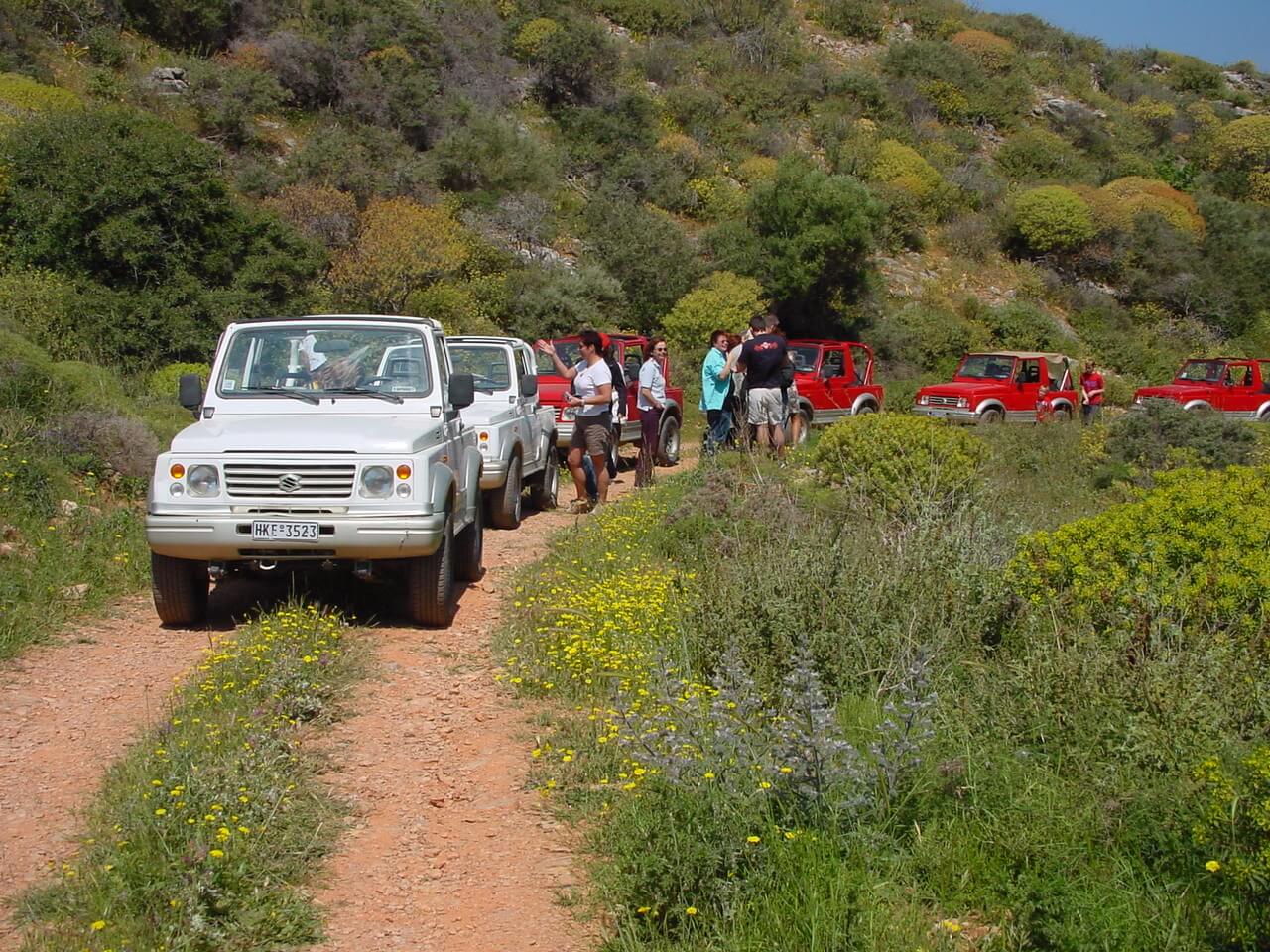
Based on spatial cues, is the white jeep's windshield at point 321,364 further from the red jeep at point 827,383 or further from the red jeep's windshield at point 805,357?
the red jeep's windshield at point 805,357

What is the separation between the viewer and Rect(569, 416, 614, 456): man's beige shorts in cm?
1136

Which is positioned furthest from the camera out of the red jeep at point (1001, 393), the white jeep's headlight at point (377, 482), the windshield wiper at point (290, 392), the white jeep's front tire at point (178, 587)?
the red jeep at point (1001, 393)

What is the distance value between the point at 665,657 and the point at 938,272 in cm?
3549

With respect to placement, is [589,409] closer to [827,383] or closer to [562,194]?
[827,383]

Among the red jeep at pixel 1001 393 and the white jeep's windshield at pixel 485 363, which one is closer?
the white jeep's windshield at pixel 485 363

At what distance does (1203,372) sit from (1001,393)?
548 centimetres

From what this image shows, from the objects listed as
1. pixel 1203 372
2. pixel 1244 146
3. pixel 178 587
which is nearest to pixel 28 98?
pixel 178 587

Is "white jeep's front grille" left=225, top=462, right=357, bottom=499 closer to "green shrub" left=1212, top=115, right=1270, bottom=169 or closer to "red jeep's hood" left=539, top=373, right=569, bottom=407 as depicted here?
"red jeep's hood" left=539, top=373, right=569, bottom=407

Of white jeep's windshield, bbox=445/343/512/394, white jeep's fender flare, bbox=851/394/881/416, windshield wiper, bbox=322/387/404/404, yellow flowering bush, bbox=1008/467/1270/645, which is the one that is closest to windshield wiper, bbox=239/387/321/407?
windshield wiper, bbox=322/387/404/404

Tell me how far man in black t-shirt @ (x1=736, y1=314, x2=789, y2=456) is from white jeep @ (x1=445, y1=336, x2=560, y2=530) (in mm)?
2330

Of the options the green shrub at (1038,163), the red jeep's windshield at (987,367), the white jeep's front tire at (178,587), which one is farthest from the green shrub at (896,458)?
the green shrub at (1038,163)

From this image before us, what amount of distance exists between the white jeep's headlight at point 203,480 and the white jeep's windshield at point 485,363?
510 cm

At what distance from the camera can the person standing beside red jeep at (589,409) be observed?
1097cm

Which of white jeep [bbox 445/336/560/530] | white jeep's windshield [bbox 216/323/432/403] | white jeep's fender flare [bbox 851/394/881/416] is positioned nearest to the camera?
white jeep's windshield [bbox 216/323/432/403]
